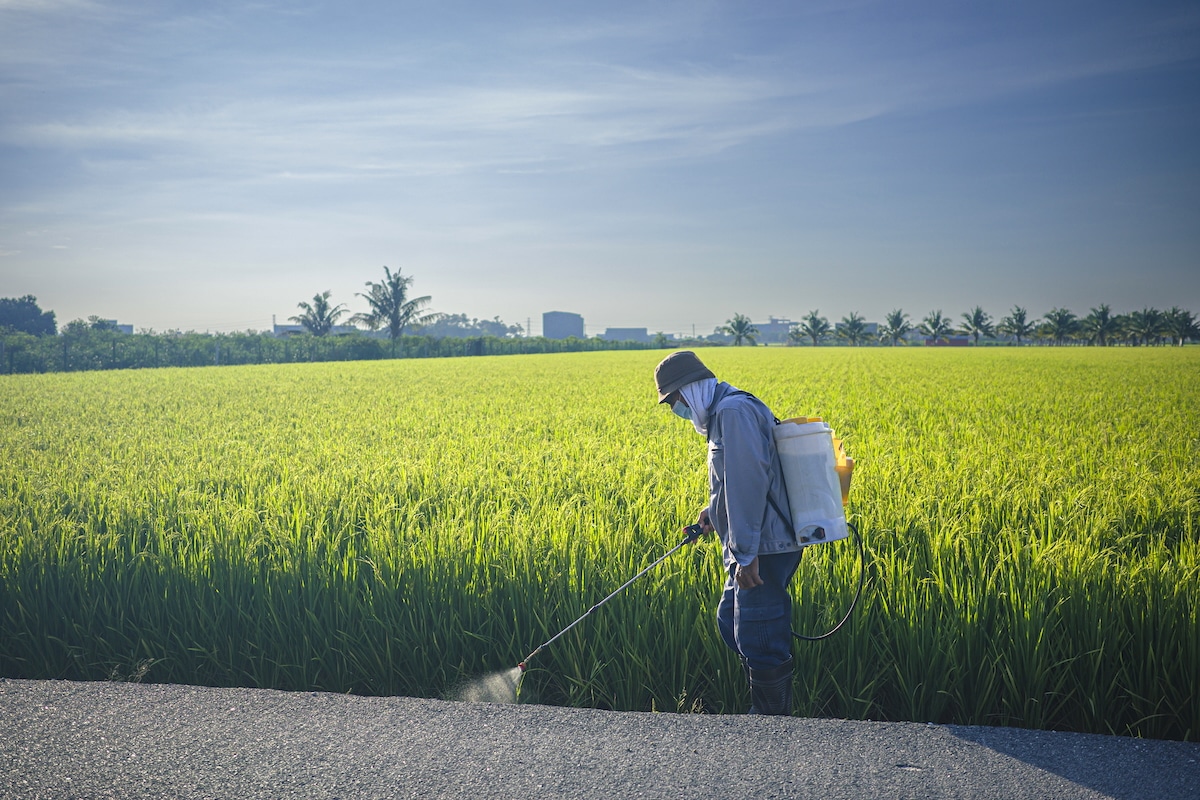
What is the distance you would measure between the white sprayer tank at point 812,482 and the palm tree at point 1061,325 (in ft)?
418

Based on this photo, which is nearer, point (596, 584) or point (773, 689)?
point (773, 689)

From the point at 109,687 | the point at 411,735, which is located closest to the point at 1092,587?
the point at 411,735

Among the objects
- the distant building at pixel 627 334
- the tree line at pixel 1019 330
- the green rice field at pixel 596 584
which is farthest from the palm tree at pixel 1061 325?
the green rice field at pixel 596 584

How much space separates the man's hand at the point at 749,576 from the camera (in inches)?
118

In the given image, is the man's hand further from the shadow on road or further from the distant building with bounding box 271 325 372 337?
the distant building with bounding box 271 325 372 337

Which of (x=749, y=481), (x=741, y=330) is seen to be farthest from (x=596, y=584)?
(x=741, y=330)

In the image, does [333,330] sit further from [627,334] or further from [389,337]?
[627,334]

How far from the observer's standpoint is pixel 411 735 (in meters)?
2.87

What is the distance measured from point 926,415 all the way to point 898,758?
9847mm

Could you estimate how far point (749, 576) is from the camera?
9.82 feet

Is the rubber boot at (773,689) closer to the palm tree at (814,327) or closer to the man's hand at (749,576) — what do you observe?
the man's hand at (749,576)

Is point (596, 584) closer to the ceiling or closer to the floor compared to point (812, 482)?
closer to the floor

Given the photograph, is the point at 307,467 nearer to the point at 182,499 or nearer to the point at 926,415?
the point at 182,499

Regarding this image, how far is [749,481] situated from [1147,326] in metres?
125
